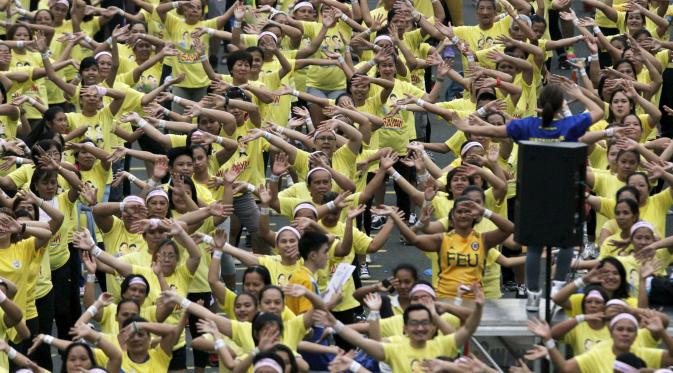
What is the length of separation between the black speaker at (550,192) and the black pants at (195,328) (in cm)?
356

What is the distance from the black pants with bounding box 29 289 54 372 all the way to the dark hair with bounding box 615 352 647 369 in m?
5.21

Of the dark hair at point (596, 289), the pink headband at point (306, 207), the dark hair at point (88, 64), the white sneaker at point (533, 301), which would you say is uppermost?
the dark hair at point (88, 64)

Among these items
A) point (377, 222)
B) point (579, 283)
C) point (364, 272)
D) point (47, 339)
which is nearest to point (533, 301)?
point (579, 283)

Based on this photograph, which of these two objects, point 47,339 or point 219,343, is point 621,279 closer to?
point 219,343

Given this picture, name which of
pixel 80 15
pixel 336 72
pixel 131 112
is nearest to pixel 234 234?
pixel 131 112

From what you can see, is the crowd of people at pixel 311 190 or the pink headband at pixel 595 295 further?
the pink headband at pixel 595 295

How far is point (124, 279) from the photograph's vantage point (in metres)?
16.6

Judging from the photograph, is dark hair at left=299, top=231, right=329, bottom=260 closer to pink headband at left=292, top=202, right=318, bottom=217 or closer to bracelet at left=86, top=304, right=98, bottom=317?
pink headband at left=292, top=202, right=318, bottom=217

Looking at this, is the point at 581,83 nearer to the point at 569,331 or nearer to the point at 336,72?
the point at 336,72

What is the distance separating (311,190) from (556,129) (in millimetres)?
3538

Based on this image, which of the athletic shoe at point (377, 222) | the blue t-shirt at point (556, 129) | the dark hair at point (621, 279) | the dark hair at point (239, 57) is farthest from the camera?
the athletic shoe at point (377, 222)

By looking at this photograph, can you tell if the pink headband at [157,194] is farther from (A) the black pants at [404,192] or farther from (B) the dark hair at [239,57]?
(A) the black pants at [404,192]

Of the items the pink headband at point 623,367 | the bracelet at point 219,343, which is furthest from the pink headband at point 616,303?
the bracelet at point 219,343

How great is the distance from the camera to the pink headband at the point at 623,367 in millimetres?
14625
